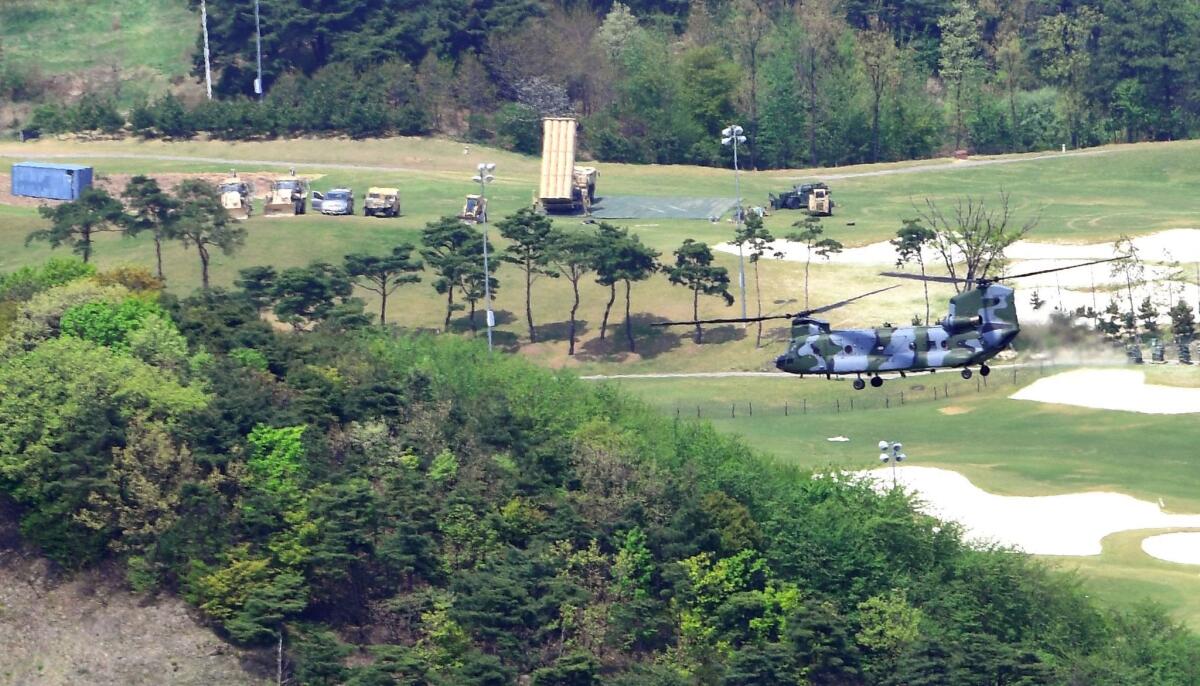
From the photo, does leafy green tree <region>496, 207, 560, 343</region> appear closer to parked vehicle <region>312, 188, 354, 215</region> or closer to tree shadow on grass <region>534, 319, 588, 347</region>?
Answer: tree shadow on grass <region>534, 319, 588, 347</region>

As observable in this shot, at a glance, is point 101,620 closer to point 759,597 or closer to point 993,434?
point 759,597

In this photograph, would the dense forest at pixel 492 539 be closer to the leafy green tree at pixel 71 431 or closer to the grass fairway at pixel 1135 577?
the leafy green tree at pixel 71 431

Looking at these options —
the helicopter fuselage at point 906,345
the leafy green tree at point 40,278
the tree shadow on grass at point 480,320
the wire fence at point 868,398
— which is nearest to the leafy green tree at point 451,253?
the tree shadow on grass at point 480,320

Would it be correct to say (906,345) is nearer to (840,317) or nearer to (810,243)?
(840,317)

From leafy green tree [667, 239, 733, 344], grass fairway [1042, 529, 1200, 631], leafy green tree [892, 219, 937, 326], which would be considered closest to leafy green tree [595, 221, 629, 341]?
leafy green tree [667, 239, 733, 344]

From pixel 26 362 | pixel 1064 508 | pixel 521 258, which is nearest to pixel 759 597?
pixel 1064 508

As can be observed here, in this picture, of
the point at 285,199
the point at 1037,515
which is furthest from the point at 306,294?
the point at 1037,515

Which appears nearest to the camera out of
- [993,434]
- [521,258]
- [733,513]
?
[733,513]
